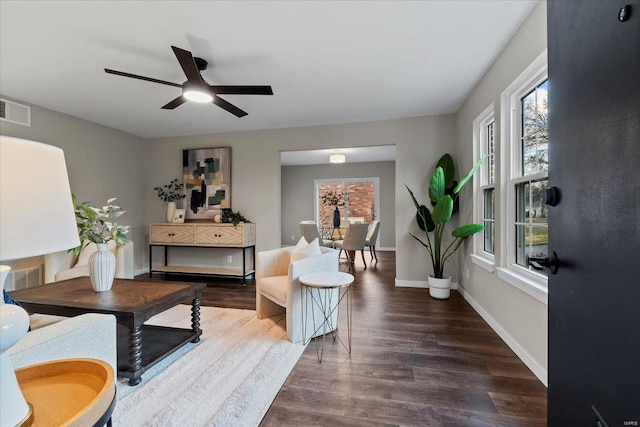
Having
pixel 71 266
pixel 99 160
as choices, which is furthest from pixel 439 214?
pixel 99 160

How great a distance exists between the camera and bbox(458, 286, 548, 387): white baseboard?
6.36 feet

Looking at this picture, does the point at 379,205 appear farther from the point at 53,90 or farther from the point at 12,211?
A: the point at 12,211

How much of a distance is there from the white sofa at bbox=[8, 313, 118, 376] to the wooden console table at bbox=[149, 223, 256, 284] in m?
3.25

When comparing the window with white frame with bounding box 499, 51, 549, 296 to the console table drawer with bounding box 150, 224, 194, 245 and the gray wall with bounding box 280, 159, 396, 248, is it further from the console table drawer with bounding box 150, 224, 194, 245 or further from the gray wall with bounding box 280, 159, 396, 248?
the gray wall with bounding box 280, 159, 396, 248

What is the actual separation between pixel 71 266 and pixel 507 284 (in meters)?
4.64

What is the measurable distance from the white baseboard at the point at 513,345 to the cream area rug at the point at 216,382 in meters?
1.66

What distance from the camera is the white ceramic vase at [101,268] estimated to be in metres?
2.27

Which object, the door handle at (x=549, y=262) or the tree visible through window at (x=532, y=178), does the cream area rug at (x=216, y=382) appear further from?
the tree visible through window at (x=532, y=178)

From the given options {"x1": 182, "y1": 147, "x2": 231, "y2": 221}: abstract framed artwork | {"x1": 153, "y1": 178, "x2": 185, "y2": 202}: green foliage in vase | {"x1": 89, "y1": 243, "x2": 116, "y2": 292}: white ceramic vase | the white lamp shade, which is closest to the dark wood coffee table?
{"x1": 89, "y1": 243, "x2": 116, "y2": 292}: white ceramic vase

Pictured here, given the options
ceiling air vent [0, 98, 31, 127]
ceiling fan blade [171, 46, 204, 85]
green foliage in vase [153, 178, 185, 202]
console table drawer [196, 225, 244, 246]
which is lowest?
console table drawer [196, 225, 244, 246]

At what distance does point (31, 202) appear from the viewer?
65 centimetres

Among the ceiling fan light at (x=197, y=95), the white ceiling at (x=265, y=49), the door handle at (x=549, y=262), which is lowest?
the door handle at (x=549, y=262)

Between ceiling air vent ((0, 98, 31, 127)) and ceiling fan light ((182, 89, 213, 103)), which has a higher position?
ceiling air vent ((0, 98, 31, 127))

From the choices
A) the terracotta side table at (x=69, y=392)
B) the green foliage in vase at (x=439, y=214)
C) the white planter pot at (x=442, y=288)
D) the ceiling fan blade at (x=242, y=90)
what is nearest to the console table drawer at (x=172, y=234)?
the ceiling fan blade at (x=242, y=90)
